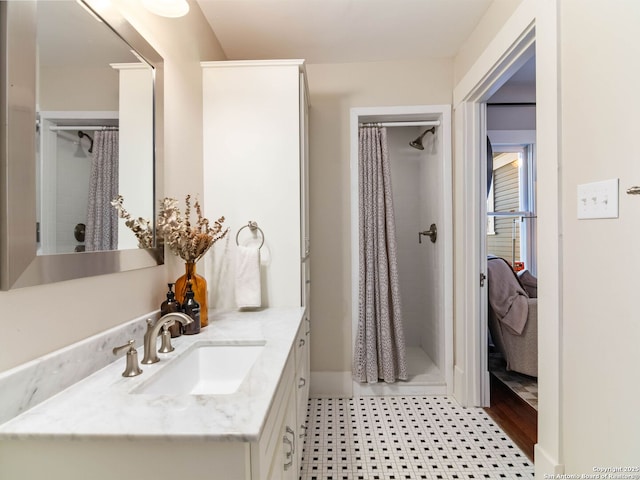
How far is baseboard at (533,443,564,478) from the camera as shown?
125cm

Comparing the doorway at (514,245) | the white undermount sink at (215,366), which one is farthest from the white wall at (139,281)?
the doorway at (514,245)

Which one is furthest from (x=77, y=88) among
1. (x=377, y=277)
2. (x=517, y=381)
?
(x=517, y=381)

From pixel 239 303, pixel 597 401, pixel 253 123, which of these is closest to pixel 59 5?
pixel 253 123

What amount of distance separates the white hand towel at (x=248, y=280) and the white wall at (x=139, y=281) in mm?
285

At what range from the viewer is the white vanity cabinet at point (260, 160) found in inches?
67.0

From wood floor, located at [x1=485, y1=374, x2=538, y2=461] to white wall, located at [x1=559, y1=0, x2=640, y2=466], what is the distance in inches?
25.8

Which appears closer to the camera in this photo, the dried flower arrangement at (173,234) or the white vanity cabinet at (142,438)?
the white vanity cabinet at (142,438)

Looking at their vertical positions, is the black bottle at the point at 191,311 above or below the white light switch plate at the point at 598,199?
below

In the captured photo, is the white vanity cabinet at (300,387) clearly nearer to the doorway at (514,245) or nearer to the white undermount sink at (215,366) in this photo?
the white undermount sink at (215,366)

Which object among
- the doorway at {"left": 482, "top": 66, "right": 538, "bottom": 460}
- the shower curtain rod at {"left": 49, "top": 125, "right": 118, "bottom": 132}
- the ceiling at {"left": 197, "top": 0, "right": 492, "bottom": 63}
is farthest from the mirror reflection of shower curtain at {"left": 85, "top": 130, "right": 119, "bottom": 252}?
the doorway at {"left": 482, "top": 66, "right": 538, "bottom": 460}

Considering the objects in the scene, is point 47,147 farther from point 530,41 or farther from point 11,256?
point 530,41

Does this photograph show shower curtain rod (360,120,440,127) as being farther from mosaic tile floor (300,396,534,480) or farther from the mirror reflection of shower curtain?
mosaic tile floor (300,396,534,480)

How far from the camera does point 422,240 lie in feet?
9.78

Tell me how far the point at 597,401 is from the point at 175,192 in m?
1.83
